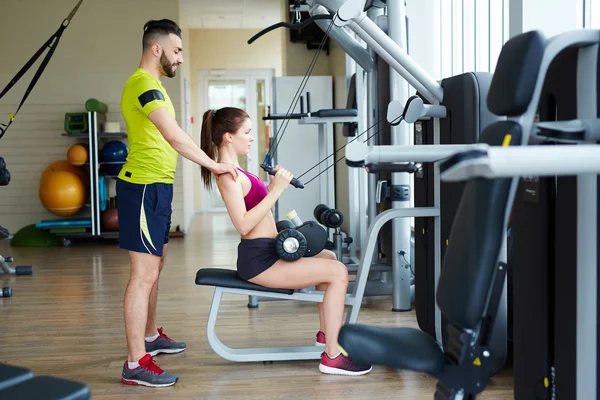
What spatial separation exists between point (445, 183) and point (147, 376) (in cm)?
134

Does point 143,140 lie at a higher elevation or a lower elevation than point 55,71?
lower

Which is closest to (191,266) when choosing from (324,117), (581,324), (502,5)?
(324,117)

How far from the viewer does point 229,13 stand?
9258 millimetres

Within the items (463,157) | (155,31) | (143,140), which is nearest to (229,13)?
(155,31)

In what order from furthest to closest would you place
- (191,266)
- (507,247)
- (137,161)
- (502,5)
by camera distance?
(191,266), (502,5), (137,161), (507,247)

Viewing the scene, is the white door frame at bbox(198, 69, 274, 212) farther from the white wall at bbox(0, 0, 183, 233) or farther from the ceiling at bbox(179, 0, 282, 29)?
A: the white wall at bbox(0, 0, 183, 233)

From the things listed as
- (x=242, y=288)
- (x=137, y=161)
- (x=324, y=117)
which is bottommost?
(x=242, y=288)

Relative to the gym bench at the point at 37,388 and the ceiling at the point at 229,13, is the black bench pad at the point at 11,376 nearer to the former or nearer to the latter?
the gym bench at the point at 37,388

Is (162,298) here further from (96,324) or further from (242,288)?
(242,288)

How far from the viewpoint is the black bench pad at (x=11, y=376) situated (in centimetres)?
132

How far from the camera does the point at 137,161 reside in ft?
8.87

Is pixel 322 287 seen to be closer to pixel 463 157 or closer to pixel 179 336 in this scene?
pixel 179 336

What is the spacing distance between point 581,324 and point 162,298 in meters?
3.12

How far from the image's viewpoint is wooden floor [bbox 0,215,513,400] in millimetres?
2562
